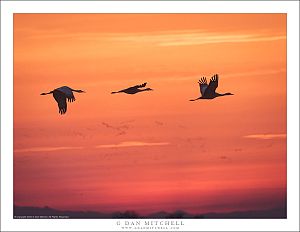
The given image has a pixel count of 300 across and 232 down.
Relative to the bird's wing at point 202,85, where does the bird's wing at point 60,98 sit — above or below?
below

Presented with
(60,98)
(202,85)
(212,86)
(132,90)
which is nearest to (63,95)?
(60,98)

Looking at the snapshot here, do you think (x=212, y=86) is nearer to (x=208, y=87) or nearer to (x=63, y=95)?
(x=208, y=87)

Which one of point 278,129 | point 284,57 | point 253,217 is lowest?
point 253,217

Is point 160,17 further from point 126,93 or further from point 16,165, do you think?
point 16,165

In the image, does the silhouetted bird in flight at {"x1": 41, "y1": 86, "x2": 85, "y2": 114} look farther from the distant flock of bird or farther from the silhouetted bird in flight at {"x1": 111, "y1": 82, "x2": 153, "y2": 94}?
the silhouetted bird in flight at {"x1": 111, "y1": 82, "x2": 153, "y2": 94}

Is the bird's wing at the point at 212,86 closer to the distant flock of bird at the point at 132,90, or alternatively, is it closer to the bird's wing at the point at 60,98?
the distant flock of bird at the point at 132,90

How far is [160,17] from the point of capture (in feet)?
31.4

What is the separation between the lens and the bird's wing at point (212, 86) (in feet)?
31.3

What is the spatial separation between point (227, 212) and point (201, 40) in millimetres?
1856

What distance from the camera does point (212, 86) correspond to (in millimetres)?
9547

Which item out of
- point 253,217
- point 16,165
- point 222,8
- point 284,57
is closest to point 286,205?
point 253,217

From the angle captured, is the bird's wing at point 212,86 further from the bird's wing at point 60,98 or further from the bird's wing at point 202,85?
the bird's wing at point 60,98

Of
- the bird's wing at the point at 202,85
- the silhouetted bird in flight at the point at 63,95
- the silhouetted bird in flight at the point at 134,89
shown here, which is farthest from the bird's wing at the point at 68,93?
the bird's wing at the point at 202,85

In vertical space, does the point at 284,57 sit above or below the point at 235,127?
above
